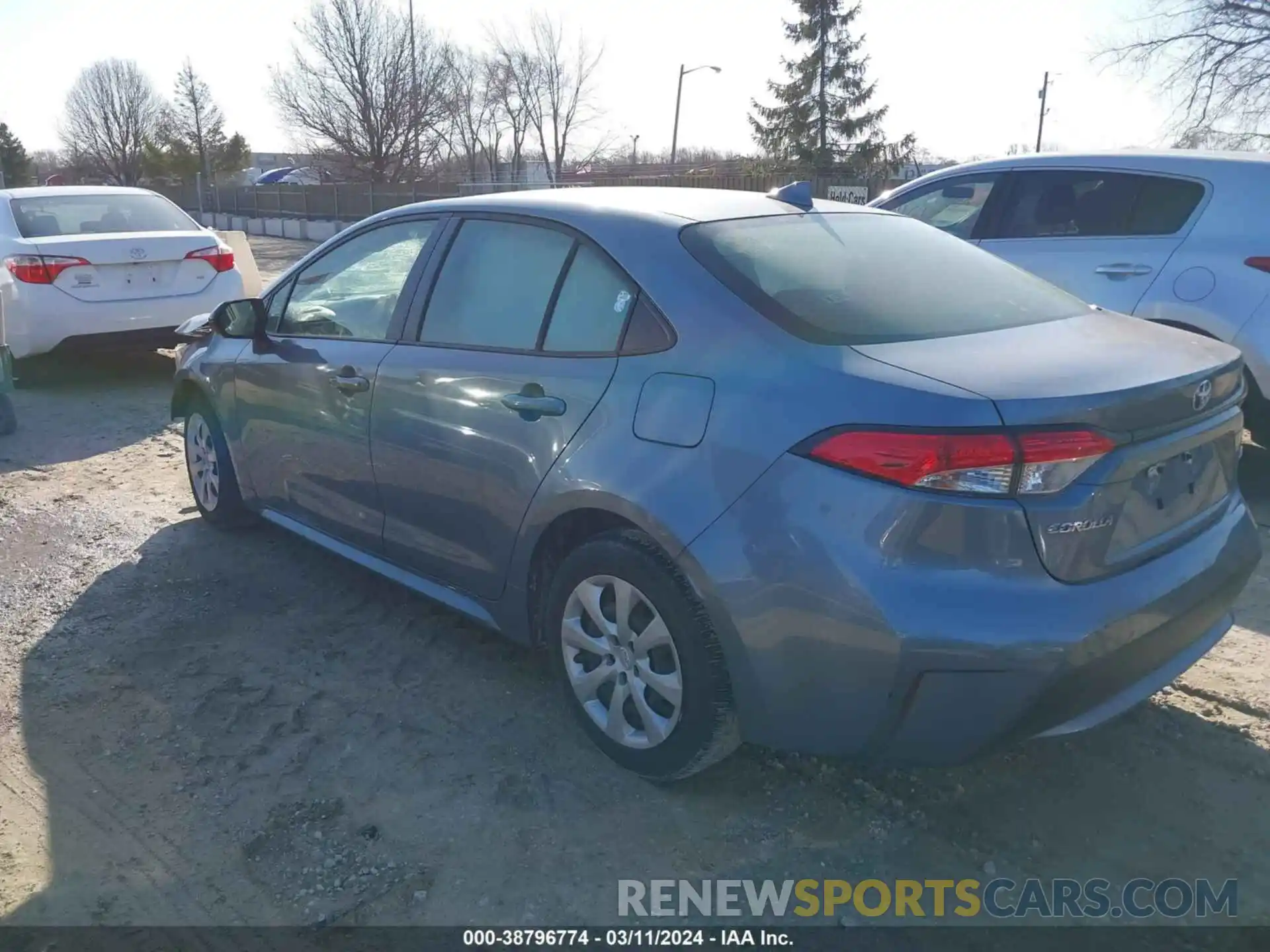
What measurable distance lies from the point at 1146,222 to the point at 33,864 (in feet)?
18.8

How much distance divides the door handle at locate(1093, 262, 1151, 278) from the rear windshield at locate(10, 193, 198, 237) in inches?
284

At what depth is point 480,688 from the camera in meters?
3.55

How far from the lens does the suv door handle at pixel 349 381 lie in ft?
12.2

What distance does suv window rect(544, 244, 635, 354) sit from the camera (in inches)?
116

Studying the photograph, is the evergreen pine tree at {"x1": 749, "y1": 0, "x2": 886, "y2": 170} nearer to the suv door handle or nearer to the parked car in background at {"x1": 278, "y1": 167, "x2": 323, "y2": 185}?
the parked car in background at {"x1": 278, "y1": 167, "x2": 323, "y2": 185}

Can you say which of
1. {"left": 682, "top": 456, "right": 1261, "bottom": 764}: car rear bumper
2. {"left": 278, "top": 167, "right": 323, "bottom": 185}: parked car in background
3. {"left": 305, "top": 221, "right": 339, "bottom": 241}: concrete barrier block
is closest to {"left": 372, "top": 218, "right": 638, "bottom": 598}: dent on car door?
{"left": 682, "top": 456, "right": 1261, "bottom": 764}: car rear bumper

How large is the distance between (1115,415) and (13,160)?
8049 cm

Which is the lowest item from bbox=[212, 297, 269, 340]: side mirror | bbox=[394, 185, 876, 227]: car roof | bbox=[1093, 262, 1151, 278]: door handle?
bbox=[212, 297, 269, 340]: side mirror

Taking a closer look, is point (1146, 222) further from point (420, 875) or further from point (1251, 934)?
point (420, 875)

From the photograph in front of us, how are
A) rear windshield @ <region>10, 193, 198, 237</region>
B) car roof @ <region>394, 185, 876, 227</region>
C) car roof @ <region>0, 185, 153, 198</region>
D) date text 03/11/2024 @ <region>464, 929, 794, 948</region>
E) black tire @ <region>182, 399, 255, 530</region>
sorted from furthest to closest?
car roof @ <region>0, 185, 153, 198</region>
rear windshield @ <region>10, 193, 198, 237</region>
black tire @ <region>182, 399, 255, 530</region>
car roof @ <region>394, 185, 876, 227</region>
date text 03/11/2024 @ <region>464, 929, 794, 948</region>

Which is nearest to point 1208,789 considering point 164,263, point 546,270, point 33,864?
point 546,270

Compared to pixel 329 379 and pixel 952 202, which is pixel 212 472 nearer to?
pixel 329 379

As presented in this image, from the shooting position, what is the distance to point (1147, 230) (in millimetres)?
5523

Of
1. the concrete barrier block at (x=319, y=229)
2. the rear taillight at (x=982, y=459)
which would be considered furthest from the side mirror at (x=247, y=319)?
the concrete barrier block at (x=319, y=229)
